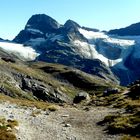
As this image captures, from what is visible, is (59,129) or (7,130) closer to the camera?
(7,130)

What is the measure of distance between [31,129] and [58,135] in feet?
14.7

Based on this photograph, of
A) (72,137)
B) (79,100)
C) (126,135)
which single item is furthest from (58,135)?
(79,100)

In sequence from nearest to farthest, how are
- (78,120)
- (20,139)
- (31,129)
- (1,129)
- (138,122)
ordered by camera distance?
(20,139) < (1,129) < (31,129) < (138,122) < (78,120)

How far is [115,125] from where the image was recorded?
153ft

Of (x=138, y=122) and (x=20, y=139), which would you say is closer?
(x=20, y=139)

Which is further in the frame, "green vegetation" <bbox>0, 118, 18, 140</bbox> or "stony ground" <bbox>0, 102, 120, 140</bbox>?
"stony ground" <bbox>0, 102, 120, 140</bbox>

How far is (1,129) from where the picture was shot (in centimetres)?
4019

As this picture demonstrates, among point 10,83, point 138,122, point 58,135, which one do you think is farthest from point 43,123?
point 10,83

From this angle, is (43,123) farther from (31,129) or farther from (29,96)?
(29,96)

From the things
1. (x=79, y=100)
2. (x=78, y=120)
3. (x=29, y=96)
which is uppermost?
(x=78, y=120)

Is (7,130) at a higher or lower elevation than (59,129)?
higher

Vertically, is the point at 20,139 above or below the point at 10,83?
above

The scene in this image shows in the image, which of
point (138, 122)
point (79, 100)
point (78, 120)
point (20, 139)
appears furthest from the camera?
point (79, 100)

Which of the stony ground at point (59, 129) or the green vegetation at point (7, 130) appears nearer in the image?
the green vegetation at point (7, 130)
